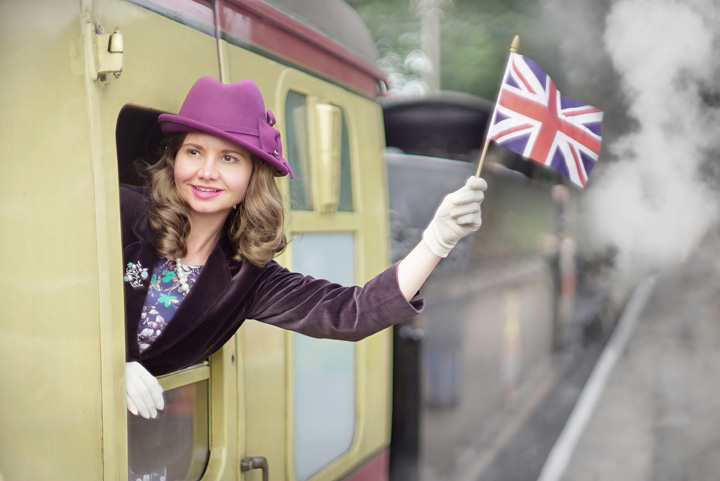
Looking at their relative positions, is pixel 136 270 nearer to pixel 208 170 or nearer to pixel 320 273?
pixel 208 170

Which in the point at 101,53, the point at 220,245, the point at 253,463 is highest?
the point at 101,53

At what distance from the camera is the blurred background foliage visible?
5.15 meters

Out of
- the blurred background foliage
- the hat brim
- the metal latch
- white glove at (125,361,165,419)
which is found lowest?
white glove at (125,361,165,419)

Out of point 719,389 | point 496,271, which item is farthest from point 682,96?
point 719,389

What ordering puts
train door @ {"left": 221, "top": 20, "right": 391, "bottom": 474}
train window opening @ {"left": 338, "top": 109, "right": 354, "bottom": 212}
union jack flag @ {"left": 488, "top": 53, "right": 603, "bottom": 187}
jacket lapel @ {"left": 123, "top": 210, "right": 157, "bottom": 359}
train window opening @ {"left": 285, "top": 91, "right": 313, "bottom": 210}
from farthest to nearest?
train window opening @ {"left": 338, "top": 109, "right": 354, "bottom": 212} → train window opening @ {"left": 285, "top": 91, "right": 313, "bottom": 210} → train door @ {"left": 221, "top": 20, "right": 391, "bottom": 474} → union jack flag @ {"left": 488, "top": 53, "right": 603, "bottom": 187} → jacket lapel @ {"left": 123, "top": 210, "right": 157, "bottom": 359}

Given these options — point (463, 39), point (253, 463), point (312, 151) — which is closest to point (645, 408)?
point (463, 39)

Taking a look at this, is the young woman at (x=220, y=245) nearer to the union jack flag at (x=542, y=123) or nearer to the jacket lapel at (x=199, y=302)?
the jacket lapel at (x=199, y=302)

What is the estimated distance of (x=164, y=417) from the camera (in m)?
1.66

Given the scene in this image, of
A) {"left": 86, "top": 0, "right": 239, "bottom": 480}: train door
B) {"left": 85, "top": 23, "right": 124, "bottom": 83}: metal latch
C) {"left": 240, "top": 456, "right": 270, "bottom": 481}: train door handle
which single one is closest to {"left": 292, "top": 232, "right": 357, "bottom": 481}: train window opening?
{"left": 240, "top": 456, "right": 270, "bottom": 481}: train door handle

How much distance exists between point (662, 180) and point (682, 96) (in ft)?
1.66

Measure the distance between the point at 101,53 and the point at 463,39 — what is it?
24.8ft

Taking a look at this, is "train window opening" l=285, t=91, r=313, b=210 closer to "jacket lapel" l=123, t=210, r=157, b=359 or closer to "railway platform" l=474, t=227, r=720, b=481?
"jacket lapel" l=123, t=210, r=157, b=359

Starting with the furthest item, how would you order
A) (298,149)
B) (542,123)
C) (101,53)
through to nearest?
1. (298,149)
2. (542,123)
3. (101,53)

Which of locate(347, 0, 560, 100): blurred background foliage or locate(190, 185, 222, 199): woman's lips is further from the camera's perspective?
locate(347, 0, 560, 100): blurred background foliage
